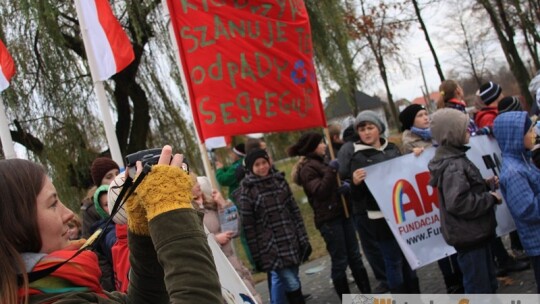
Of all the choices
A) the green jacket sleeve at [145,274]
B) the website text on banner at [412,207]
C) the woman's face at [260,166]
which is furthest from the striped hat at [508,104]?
the green jacket sleeve at [145,274]

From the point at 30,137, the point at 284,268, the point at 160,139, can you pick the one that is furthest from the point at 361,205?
the point at 30,137

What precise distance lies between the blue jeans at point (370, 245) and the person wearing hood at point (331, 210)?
13 centimetres

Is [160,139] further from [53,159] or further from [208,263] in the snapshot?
[208,263]

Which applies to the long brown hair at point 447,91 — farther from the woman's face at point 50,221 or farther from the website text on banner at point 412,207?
Answer: the woman's face at point 50,221

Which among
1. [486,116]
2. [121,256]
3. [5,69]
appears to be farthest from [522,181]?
[5,69]

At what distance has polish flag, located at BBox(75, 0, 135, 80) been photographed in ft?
19.2

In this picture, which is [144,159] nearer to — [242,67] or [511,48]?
[242,67]

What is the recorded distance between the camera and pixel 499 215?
5.00 metres

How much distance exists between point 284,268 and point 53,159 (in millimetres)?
5108

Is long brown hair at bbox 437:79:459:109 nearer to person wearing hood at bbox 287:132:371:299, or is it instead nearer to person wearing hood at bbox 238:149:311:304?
person wearing hood at bbox 287:132:371:299

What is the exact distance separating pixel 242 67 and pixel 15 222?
12.6ft

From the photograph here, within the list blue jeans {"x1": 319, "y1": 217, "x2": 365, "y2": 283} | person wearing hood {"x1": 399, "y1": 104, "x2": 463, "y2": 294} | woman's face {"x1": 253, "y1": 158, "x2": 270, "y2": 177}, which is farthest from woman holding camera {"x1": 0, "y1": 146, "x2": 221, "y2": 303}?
blue jeans {"x1": 319, "y1": 217, "x2": 365, "y2": 283}

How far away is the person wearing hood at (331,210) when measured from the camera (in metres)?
5.35

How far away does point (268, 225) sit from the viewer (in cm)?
502
